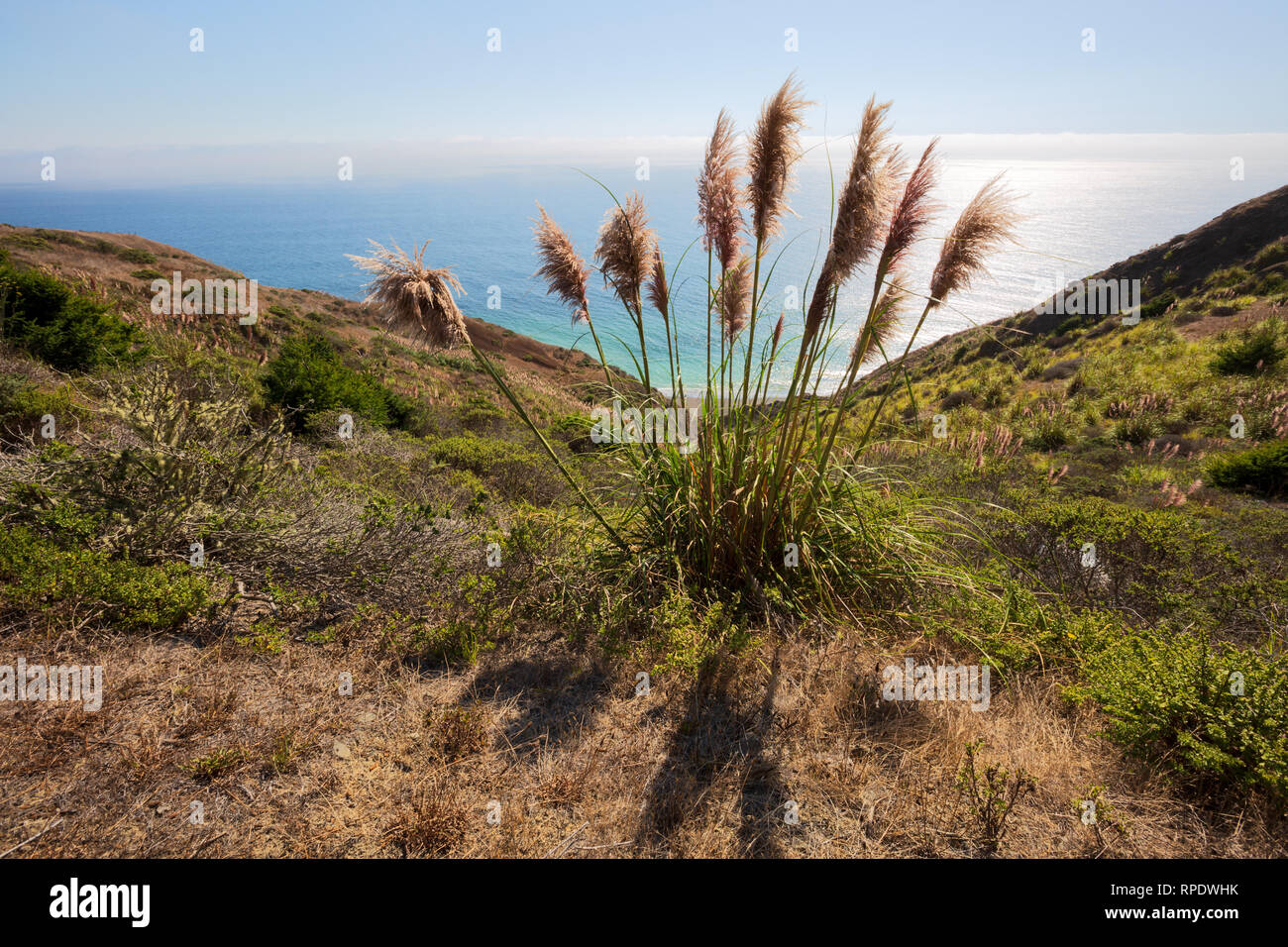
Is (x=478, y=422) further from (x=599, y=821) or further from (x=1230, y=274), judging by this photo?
(x=1230, y=274)

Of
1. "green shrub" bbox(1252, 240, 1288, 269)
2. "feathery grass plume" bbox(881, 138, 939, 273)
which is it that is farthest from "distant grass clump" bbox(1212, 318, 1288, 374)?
"green shrub" bbox(1252, 240, 1288, 269)

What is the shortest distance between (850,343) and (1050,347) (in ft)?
93.5

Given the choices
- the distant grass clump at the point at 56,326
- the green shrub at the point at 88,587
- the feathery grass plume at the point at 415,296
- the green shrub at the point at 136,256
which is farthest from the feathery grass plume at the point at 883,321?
the green shrub at the point at 136,256

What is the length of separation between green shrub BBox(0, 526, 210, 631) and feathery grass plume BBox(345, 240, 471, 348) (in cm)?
186

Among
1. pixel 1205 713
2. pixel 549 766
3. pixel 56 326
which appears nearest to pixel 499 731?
pixel 549 766

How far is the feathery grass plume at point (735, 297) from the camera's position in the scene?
330 centimetres

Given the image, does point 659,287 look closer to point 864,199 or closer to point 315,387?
point 864,199

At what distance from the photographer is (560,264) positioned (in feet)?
10.7

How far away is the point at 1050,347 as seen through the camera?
25516 millimetres

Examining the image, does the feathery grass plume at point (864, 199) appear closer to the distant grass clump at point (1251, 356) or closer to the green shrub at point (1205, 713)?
the green shrub at point (1205, 713)

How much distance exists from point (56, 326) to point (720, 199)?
433 inches

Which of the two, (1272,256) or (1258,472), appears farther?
(1272,256)

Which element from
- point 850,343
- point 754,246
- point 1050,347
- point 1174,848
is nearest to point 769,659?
point 1174,848

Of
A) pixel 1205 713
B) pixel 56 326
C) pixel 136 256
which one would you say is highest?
pixel 136 256
